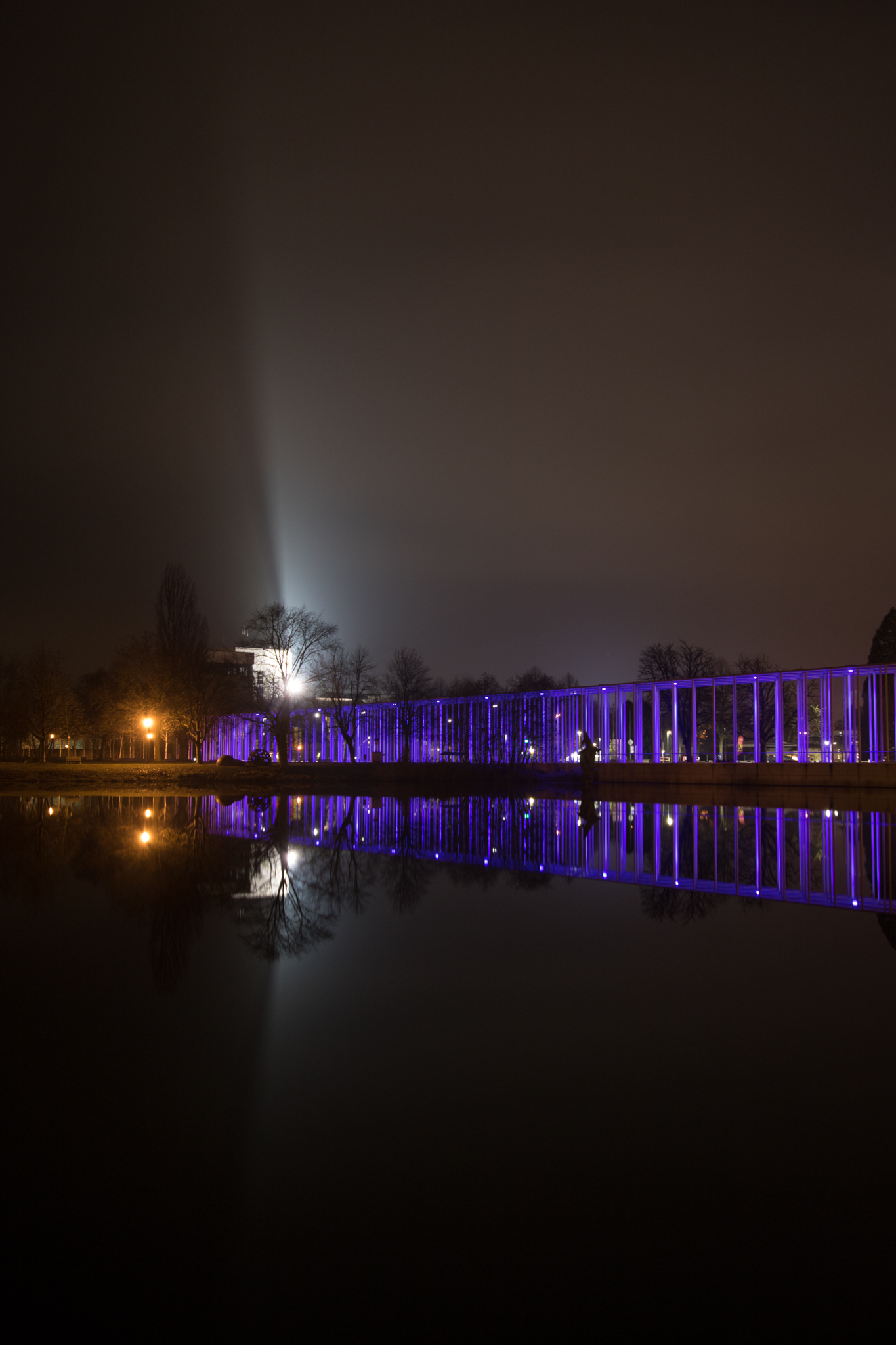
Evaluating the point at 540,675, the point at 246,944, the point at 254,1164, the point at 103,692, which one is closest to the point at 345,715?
the point at 103,692

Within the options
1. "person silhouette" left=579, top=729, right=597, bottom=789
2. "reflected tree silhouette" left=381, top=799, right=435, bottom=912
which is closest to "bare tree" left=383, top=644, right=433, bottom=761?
"person silhouette" left=579, top=729, right=597, bottom=789

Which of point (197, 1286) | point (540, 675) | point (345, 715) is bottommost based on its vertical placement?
point (197, 1286)

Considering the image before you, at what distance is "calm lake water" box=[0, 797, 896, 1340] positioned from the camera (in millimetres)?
2584

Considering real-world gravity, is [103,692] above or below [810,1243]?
above

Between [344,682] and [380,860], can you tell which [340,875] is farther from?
[344,682]

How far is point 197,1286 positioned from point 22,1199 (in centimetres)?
82

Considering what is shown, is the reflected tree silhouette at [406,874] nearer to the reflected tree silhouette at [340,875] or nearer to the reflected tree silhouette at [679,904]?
the reflected tree silhouette at [340,875]

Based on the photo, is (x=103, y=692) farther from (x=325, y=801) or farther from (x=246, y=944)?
(x=246, y=944)

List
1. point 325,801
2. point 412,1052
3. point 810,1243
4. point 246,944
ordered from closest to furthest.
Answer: point 810,1243, point 412,1052, point 246,944, point 325,801

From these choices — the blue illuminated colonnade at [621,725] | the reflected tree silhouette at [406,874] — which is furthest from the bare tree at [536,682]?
the reflected tree silhouette at [406,874]

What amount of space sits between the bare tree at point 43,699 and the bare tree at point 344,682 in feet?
56.6

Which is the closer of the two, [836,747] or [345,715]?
[836,747]

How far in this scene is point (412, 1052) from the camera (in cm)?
440

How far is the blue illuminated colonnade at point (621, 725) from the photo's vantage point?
4694cm
